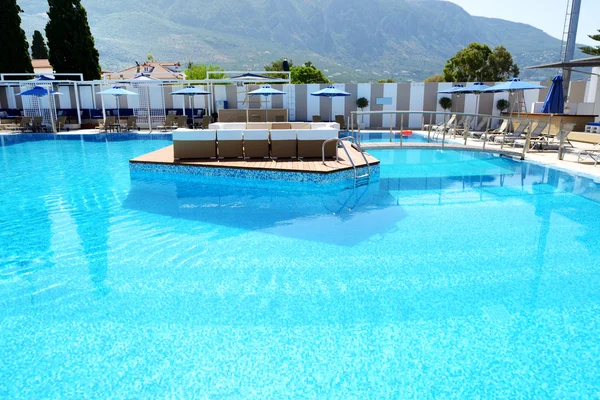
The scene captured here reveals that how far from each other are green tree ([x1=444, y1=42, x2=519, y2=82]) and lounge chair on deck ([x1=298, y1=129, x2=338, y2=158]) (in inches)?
1561

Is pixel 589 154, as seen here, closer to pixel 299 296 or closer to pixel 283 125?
pixel 283 125

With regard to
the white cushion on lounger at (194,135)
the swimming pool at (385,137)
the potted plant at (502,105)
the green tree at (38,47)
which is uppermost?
the green tree at (38,47)

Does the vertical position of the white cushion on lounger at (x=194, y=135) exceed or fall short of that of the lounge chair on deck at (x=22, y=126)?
it exceeds it

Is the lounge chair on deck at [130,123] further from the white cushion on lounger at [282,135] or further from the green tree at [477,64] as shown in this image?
the green tree at [477,64]

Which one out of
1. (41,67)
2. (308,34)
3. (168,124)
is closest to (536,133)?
(168,124)

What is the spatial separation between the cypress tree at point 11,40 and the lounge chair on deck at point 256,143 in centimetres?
1986

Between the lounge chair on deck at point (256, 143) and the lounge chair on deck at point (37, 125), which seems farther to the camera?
the lounge chair on deck at point (37, 125)

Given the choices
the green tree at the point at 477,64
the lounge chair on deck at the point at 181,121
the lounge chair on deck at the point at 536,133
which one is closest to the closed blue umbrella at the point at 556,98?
the lounge chair on deck at the point at 536,133

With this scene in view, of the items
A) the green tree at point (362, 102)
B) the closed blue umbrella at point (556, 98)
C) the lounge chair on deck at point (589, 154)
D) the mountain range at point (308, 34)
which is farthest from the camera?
the mountain range at point (308, 34)

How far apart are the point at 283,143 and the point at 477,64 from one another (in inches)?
1603

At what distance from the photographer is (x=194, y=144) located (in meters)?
8.84

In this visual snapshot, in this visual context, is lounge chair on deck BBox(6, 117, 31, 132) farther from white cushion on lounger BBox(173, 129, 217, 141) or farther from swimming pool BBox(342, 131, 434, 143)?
swimming pool BBox(342, 131, 434, 143)

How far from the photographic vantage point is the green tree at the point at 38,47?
133ft

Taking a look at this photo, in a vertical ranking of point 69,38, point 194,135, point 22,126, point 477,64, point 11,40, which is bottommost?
point 22,126
